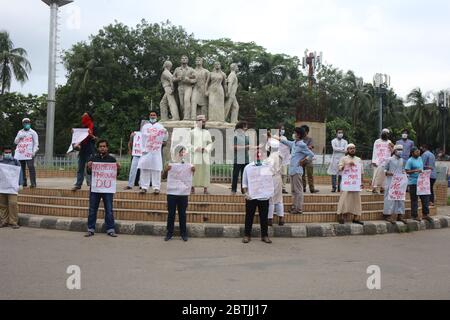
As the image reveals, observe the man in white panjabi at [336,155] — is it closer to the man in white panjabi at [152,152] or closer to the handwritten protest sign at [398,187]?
the handwritten protest sign at [398,187]

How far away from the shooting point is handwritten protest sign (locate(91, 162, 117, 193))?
28.4ft

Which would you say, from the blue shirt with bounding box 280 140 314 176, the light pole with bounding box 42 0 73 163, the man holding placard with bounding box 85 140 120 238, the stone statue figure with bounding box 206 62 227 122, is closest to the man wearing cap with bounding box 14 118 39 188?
the man holding placard with bounding box 85 140 120 238

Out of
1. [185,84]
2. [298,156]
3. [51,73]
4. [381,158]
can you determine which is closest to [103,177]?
[298,156]

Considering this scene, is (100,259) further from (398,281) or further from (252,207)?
(398,281)

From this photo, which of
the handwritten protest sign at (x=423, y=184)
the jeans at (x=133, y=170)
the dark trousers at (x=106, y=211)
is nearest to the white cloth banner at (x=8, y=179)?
the dark trousers at (x=106, y=211)

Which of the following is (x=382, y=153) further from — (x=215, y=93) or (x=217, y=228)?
(x=215, y=93)

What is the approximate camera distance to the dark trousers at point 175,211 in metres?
8.39

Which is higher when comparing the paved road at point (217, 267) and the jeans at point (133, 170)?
the jeans at point (133, 170)

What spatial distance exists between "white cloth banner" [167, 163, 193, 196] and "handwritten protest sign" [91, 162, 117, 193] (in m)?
1.11

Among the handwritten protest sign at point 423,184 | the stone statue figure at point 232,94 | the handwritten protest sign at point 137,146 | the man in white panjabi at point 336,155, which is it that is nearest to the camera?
the handwritten protest sign at point 423,184

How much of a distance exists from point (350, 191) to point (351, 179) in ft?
0.82

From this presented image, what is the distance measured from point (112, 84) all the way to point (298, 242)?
30.3 meters

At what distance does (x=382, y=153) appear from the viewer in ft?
40.1

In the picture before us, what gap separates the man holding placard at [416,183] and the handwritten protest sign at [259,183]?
4272 mm
